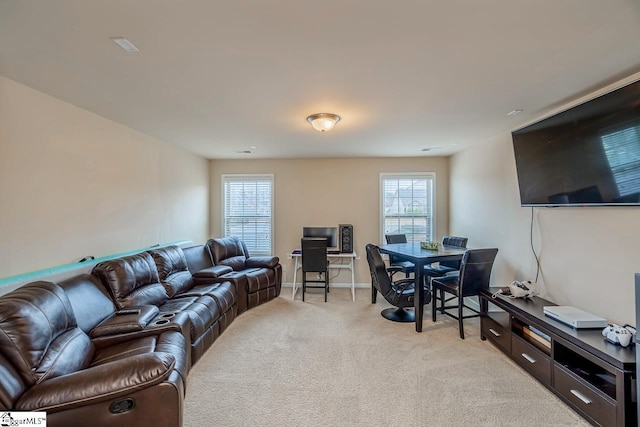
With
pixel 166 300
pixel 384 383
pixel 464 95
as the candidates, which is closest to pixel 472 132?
pixel 464 95

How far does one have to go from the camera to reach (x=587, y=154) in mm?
2369

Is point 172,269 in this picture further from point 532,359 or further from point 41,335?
point 532,359

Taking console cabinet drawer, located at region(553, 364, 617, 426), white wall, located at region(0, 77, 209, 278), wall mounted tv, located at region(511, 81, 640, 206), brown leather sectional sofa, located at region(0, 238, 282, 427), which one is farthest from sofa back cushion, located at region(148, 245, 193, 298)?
wall mounted tv, located at region(511, 81, 640, 206)

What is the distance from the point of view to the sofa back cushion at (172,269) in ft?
11.4

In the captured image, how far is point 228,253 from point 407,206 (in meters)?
3.53

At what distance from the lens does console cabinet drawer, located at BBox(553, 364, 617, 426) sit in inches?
72.9

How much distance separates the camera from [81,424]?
1.33m

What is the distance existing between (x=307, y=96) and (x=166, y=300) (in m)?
2.71

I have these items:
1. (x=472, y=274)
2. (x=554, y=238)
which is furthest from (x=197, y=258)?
(x=554, y=238)

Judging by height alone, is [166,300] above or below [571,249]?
below

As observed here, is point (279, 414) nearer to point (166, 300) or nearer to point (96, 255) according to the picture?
point (166, 300)

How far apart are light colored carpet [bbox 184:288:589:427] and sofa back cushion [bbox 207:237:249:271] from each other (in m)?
1.25

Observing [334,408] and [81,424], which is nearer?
[81,424]

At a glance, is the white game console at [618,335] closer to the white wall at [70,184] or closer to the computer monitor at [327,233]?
the computer monitor at [327,233]
